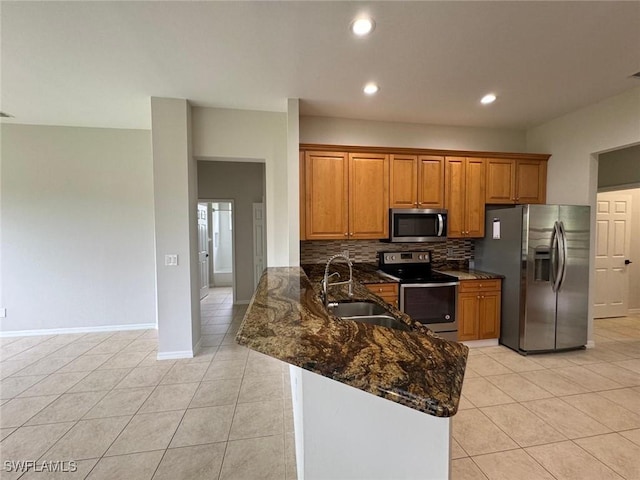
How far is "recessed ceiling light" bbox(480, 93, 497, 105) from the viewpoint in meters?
3.03

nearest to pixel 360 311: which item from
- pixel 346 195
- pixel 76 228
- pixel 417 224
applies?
pixel 346 195

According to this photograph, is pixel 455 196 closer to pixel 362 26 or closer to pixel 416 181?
pixel 416 181

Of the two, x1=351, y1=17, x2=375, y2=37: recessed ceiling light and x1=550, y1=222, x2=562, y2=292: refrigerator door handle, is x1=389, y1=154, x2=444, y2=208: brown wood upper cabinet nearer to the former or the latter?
x1=550, y1=222, x2=562, y2=292: refrigerator door handle

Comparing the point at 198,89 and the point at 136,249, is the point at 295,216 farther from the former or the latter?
the point at 136,249

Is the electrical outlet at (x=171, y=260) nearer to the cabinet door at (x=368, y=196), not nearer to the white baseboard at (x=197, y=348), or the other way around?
the white baseboard at (x=197, y=348)

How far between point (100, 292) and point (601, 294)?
766cm

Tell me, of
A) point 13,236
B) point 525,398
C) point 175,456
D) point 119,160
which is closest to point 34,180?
point 13,236

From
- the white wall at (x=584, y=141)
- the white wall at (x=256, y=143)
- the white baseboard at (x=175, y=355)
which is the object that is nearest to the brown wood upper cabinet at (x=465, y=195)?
the white wall at (x=584, y=141)

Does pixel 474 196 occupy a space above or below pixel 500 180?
below

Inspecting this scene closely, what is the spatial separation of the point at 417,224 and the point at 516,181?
1.54 metres

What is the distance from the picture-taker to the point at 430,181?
3.60 metres

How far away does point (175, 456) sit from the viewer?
5.99 ft

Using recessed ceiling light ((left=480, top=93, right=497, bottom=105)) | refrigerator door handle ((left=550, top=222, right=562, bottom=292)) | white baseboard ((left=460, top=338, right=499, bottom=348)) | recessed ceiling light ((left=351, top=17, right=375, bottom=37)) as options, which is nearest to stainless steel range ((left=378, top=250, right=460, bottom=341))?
white baseboard ((left=460, top=338, right=499, bottom=348))

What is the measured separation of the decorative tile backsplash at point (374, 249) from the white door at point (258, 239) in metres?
2.15
